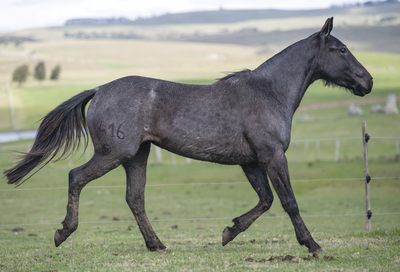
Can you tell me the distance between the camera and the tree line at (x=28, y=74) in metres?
75.1

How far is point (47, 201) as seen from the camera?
16.0m

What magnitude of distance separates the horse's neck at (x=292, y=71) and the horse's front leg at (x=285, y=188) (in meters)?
0.79

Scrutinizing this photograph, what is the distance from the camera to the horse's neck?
18.9ft

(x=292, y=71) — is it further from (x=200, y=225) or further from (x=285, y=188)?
(x=200, y=225)

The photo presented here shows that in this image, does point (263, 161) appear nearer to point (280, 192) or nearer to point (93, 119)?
point (280, 192)

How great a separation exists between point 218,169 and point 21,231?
1363 cm

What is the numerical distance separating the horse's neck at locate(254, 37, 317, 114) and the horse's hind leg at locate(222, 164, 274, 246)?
0.96 meters

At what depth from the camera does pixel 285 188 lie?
17.9 ft

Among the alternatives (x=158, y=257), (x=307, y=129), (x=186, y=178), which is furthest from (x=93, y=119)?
(x=307, y=129)

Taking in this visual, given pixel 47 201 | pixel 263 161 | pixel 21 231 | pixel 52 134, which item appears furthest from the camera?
pixel 47 201

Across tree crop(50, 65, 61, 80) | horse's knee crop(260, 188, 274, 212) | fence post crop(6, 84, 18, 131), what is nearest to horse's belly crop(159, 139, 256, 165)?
horse's knee crop(260, 188, 274, 212)

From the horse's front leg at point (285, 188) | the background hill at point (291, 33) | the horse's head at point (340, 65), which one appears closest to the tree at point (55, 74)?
the background hill at point (291, 33)

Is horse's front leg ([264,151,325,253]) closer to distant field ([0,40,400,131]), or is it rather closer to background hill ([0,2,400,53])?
distant field ([0,40,400,131])

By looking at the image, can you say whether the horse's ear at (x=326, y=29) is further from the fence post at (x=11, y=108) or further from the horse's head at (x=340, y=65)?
the fence post at (x=11, y=108)
